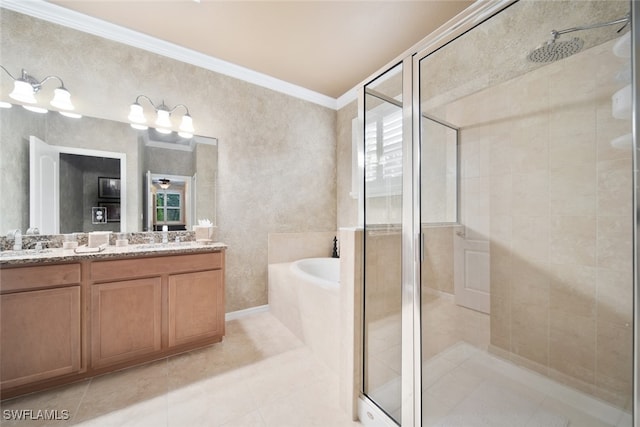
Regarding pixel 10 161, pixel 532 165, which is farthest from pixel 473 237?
pixel 10 161

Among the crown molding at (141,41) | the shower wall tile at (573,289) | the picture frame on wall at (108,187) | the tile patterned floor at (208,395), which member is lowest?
the tile patterned floor at (208,395)

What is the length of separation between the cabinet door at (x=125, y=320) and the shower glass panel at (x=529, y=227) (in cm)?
190

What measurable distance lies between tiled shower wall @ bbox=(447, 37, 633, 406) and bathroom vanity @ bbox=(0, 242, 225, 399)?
7.43 feet

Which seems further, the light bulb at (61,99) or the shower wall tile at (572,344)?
the light bulb at (61,99)

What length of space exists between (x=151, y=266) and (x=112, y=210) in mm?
728

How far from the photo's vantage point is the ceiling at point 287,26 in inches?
71.7

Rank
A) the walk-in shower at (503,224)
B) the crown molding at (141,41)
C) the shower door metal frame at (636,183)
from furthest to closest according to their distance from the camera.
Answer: the crown molding at (141,41)
the walk-in shower at (503,224)
the shower door metal frame at (636,183)

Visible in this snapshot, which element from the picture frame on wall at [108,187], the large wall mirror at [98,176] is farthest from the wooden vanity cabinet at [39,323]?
the picture frame on wall at [108,187]

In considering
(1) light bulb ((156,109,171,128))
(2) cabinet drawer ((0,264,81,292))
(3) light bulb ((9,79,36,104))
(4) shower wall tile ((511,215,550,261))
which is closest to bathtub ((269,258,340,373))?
(4) shower wall tile ((511,215,550,261))

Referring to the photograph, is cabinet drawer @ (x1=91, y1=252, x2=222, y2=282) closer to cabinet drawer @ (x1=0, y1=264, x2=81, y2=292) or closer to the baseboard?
cabinet drawer @ (x1=0, y1=264, x2=81, y2=292)

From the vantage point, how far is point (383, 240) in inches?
52.9

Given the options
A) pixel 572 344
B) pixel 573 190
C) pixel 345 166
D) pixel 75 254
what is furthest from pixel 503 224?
pixel 75 254

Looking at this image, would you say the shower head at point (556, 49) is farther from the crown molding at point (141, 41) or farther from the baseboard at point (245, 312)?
the baseboard at point (245, 312)

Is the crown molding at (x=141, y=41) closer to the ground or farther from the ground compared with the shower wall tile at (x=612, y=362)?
farther from the ground
